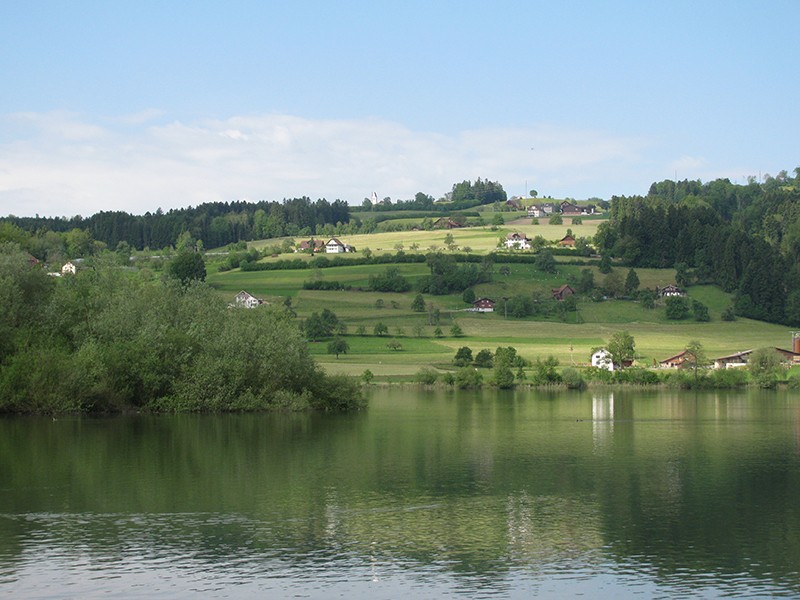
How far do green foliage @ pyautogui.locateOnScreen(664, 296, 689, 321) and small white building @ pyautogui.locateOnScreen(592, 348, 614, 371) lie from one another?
99.1ft

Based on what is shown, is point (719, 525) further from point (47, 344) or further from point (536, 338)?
point (536, 338)

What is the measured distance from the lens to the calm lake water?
25844 mm

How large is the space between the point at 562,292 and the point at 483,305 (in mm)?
12969

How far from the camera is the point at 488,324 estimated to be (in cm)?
13062

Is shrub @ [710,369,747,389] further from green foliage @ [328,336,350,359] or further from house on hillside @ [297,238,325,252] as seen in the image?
house on hillside @ [297,238,325,252]

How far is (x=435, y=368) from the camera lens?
107m

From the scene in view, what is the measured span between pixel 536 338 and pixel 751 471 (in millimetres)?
78685

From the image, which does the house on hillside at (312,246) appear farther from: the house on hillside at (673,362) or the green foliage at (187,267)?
the house on hillside at (673,362)

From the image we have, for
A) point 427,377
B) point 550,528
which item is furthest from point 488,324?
point 550,528

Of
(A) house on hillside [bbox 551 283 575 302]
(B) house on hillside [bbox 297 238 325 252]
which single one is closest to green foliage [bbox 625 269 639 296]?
(A) house on hillside [bbox 551 283 575 302]

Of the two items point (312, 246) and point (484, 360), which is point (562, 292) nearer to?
point (484, 360)

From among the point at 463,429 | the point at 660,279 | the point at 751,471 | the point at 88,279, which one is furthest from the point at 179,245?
the point at 751,471

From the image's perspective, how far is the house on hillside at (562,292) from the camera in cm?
14488

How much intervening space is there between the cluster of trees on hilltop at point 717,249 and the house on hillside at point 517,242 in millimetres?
12865
